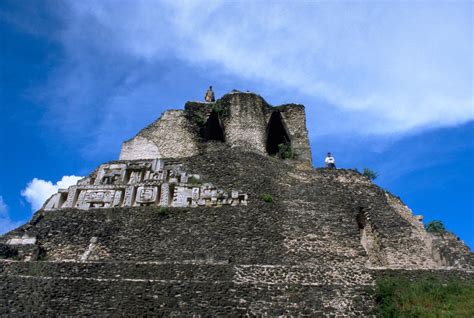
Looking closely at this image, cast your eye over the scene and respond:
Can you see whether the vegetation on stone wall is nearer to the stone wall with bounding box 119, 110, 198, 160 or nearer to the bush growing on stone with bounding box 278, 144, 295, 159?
the stone wall with bounding box 119, 110, 198, 160

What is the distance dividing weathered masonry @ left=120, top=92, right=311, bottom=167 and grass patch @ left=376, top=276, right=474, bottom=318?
9.32 m

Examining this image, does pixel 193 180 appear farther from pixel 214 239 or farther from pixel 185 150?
pixel 185 150

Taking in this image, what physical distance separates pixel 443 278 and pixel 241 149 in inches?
366

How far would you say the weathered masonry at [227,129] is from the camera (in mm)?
18281

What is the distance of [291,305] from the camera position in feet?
28.3

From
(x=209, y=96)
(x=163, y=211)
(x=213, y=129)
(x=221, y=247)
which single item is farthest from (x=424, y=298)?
(x=209, y=96)

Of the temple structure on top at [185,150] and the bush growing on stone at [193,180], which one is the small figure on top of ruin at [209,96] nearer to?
the temple structure on top at [185,150]

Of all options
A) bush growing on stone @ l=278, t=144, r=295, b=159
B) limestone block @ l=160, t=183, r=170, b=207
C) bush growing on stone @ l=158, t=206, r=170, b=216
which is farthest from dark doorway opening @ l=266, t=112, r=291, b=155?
bush growing on stone @ l=158, t=206, r=170, b=216

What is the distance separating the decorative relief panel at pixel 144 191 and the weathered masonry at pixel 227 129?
279cm

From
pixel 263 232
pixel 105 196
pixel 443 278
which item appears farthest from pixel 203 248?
pixel 443 278

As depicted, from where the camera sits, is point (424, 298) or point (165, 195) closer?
point (424, 298)

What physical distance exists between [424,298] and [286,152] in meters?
10.9

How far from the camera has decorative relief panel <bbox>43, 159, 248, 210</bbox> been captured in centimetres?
1354

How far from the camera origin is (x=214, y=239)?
11.8 meters
